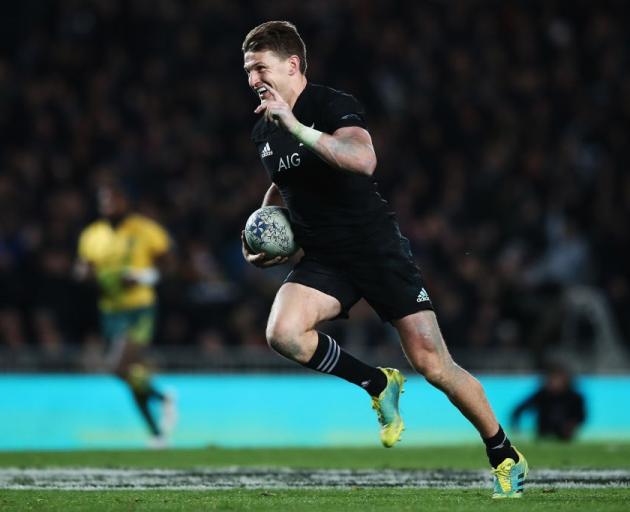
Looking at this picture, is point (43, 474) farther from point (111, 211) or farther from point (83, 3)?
point (83, 3)

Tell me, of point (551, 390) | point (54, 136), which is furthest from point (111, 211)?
point (551, 390)

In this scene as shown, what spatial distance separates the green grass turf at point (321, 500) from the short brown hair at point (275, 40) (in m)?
2.15

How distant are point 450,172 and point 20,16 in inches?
241

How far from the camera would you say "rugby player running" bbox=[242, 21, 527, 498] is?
6.25m

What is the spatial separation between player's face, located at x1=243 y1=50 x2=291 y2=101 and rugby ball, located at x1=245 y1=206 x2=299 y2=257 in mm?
625

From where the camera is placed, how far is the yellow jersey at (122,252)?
12.5 m

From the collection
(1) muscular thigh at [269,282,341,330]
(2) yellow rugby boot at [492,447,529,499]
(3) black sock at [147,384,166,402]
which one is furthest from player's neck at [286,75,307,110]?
(3) black sock at [147,384,166,402]

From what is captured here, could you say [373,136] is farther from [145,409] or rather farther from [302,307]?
[302,307]

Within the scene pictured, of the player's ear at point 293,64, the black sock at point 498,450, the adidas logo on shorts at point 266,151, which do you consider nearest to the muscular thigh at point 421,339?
the black sock at point 498,450

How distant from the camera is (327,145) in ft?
19.3

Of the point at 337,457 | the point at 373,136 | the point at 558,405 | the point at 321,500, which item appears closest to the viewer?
the point at 321,500

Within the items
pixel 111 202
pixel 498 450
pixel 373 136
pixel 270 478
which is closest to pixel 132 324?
pixel 111 202

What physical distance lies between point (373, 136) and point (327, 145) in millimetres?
10750

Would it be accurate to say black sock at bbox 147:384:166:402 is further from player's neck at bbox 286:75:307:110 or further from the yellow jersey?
player's neck at bbox 286:75:307:110
